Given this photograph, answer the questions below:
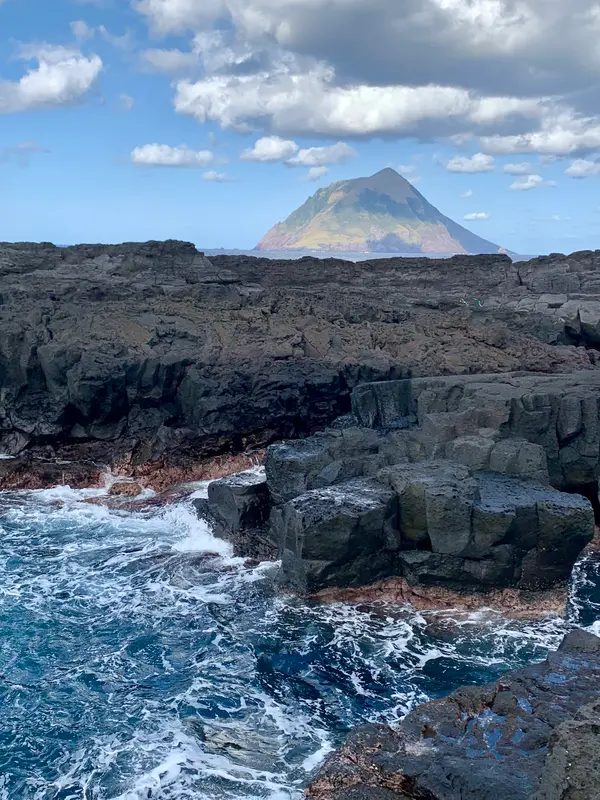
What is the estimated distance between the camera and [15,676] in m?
14.3

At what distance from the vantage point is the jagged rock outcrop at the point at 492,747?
726cm

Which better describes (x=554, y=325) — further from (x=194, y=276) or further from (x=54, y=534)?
(x=54, y=534)

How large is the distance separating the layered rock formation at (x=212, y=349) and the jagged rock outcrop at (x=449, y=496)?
4850 mm

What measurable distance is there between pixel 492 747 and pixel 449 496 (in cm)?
708

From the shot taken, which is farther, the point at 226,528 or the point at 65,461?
the point at 65,461

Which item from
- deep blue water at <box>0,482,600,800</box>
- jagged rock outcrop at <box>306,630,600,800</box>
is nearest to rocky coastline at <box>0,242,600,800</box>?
jagged rock outcrop at <box>306,630,600,800</box>

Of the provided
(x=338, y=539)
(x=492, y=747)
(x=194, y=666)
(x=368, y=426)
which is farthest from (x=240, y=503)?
(x=492, y=747)

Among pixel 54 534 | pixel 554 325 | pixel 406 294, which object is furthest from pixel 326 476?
pixel 406 294

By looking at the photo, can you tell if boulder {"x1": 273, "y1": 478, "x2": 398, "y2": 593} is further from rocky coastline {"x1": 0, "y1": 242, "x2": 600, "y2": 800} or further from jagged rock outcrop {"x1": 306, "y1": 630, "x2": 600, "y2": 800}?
jagged rock outcrop {"x1": 306, "y1": 630, "x2": 600, "y2": 800}

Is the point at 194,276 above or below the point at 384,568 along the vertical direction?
above

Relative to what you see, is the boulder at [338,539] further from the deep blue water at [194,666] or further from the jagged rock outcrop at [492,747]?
the jagged rock outcrop at [492,747]

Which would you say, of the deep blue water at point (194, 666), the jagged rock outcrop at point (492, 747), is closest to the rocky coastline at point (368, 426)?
the jagged rock outcrop at point (492, 747)

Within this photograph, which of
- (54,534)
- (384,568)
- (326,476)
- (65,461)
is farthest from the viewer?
(65,461)

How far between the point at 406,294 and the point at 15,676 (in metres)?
27.8
